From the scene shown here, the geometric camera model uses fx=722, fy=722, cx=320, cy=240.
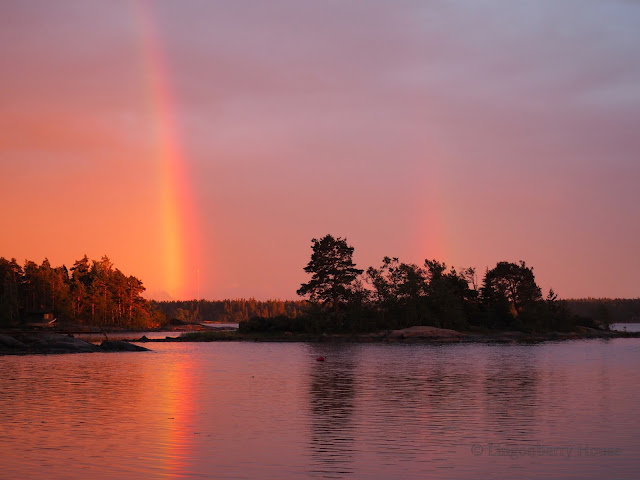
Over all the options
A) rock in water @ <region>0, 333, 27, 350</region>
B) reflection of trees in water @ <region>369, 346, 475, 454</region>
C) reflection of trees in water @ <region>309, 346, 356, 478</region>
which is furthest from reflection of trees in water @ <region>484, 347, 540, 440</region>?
rock in water @ <region>0, 333, 27, 350</region>

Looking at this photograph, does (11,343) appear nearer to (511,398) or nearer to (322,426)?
(511,398)

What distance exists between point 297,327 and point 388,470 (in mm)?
136045

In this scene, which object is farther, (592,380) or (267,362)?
(267,362)

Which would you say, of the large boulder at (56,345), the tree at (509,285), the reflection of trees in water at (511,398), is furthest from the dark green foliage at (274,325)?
the reflection of trees in water at (511,398)

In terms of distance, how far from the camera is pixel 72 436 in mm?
29906

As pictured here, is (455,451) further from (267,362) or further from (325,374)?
(267,362)

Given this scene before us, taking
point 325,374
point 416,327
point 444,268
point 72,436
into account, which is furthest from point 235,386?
point 444,268

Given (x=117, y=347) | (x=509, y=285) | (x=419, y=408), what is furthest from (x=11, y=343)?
(x=509, y=285)

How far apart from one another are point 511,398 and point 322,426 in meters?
16.0

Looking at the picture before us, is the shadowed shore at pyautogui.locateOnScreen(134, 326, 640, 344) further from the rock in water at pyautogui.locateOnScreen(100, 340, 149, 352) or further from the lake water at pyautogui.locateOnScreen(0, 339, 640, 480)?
the lake water at pyautogui.locateOnScreen(0, 339, 640, 480)

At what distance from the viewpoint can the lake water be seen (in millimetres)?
23594

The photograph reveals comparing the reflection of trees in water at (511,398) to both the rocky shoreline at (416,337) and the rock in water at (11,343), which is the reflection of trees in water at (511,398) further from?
the rocky shoreline at (416,337)

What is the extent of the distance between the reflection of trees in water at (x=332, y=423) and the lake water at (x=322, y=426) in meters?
0.08

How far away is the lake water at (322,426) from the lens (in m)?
23.6
